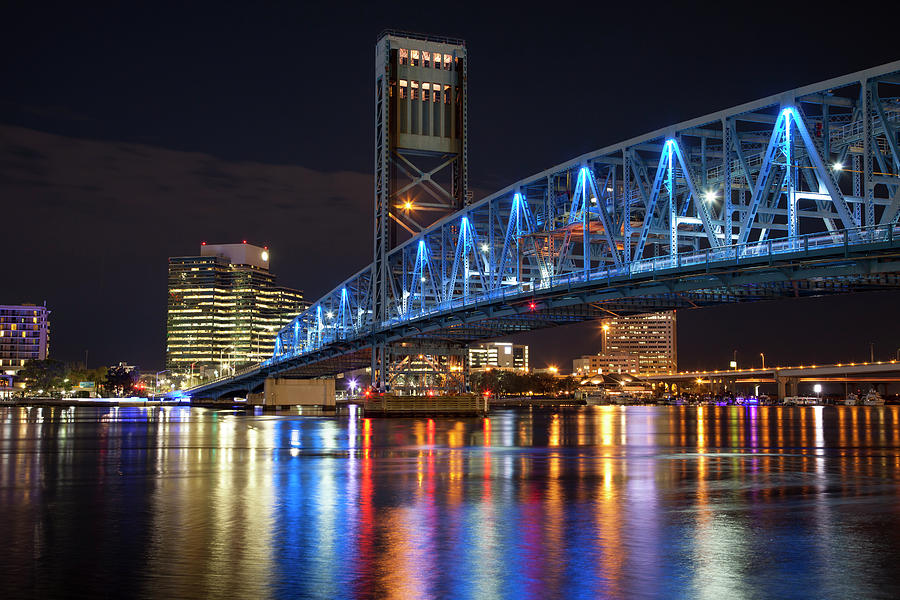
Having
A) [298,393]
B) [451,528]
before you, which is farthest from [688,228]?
[298,393]

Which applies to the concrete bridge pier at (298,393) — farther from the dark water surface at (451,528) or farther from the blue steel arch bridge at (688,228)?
the dark water surface at (451,528)

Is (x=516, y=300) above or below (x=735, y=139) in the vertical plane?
below

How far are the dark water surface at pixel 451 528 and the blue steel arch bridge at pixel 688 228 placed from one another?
16.5 m

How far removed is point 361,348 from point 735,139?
5930 centimetres

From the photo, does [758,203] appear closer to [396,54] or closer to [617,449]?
[617,449]

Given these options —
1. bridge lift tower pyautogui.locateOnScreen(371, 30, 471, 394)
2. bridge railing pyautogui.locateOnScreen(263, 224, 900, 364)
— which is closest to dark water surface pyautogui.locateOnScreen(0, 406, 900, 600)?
bridge railing pyautogui.locateOnScreen(263, 224, 900, 364)

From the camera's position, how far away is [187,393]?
184625 millimetres

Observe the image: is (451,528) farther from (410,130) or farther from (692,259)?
(410,130)

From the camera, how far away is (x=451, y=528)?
55.3 ft

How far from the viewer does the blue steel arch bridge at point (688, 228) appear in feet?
148

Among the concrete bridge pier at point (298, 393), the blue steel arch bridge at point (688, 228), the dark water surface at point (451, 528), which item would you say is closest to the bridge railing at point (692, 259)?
the blue steel arch bridge at point (688, 228)

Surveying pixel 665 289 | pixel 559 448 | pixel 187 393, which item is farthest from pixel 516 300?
pixel 187 393

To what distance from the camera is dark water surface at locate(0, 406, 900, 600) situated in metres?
12.4

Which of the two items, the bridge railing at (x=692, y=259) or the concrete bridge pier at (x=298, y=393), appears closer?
the bridge railing at (x=692, y=259)
